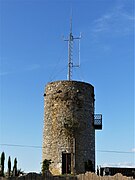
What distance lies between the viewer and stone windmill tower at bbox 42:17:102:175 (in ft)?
91.5

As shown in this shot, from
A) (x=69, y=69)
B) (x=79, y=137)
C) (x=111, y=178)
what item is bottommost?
(x=111, y=178)

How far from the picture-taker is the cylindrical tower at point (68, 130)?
27.9 m

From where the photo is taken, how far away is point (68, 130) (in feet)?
91.9

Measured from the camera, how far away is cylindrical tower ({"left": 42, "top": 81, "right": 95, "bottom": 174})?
27.9 meters

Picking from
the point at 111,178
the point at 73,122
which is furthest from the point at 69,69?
the point at 111,178

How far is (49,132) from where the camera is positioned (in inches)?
1119

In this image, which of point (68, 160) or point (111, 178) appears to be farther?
point (68, 160)

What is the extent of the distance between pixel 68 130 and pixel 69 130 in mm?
67

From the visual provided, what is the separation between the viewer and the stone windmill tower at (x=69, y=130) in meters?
27.9

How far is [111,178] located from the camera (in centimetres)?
1558

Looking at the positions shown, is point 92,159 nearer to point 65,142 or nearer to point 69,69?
point 65,142

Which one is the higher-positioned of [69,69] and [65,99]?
[69,69]

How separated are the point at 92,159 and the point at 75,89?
14.2ft

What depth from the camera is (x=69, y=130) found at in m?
28.0
